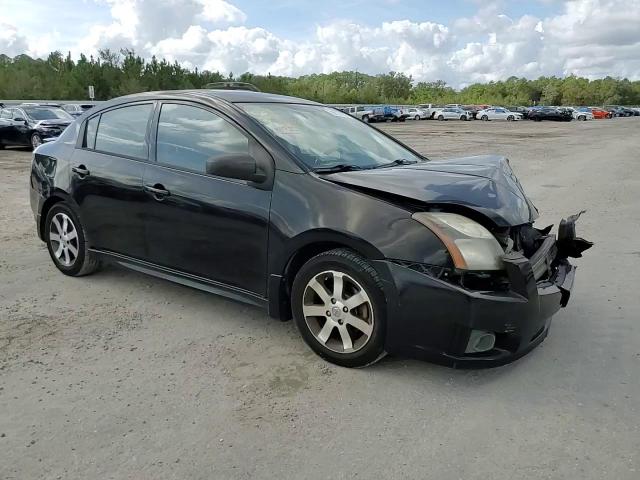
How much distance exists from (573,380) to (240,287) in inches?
83.3

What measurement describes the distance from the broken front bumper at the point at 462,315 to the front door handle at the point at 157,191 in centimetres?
175

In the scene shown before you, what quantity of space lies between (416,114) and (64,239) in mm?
52677

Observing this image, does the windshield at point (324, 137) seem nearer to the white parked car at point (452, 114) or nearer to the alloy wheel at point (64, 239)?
the alloy wheel at point (64, 239)

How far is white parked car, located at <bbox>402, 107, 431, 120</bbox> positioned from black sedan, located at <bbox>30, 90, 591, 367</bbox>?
50731 millimetres

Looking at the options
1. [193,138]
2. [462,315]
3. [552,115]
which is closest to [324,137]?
[193,138]

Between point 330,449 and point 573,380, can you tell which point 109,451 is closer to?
point 330,449

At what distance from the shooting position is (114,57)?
185ft

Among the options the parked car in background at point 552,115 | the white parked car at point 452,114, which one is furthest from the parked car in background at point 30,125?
the parked car in background at point 552,115

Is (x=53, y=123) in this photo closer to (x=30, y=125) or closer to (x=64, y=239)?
(x=30, y=125)

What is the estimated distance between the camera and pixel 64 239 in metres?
5.00

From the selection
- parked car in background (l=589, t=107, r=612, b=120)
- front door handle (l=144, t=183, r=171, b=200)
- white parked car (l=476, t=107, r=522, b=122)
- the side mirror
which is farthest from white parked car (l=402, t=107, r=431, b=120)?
the side mirror

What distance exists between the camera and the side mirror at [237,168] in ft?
11.6

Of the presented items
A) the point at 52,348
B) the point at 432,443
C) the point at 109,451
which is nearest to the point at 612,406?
the point at 432,443

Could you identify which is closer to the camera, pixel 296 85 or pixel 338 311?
pixel 338 311
